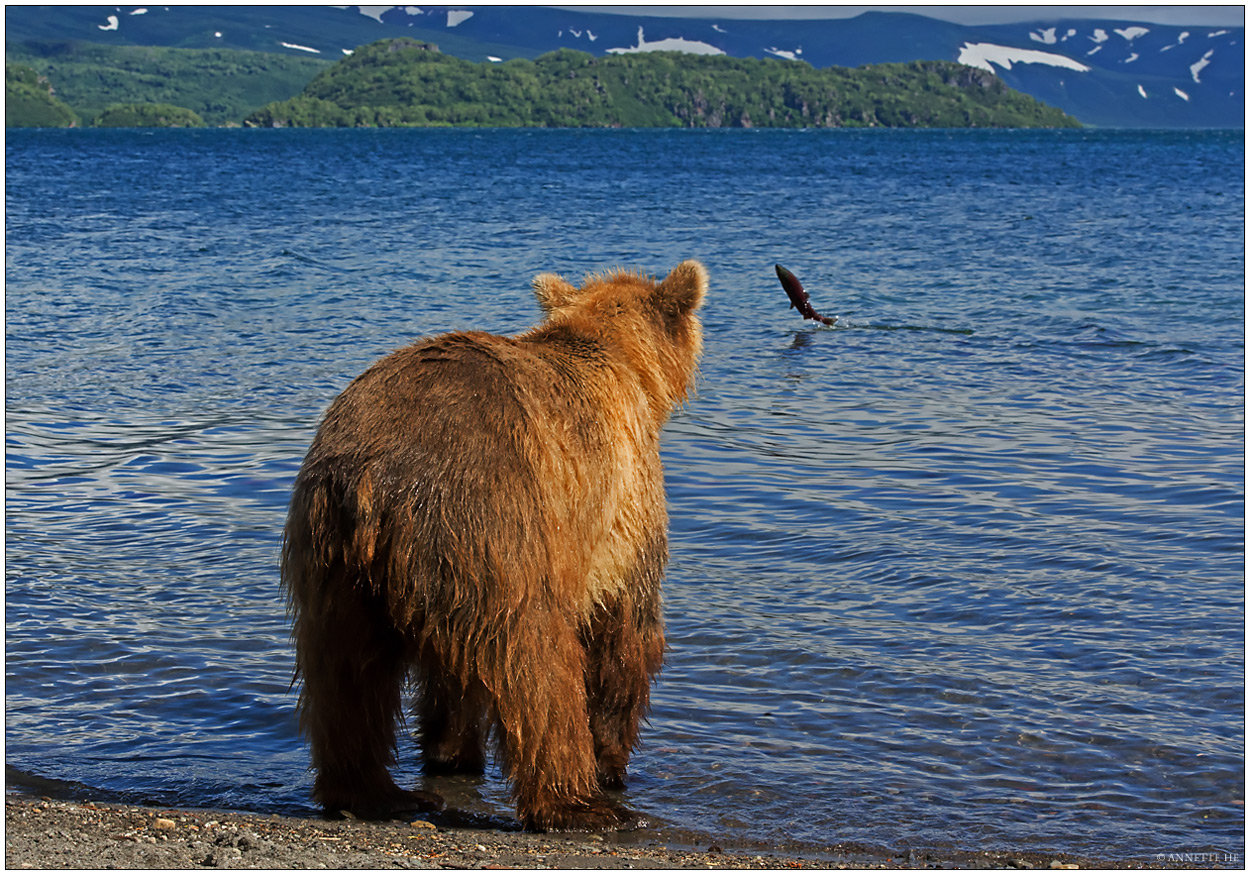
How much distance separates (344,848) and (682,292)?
2323 millimetres

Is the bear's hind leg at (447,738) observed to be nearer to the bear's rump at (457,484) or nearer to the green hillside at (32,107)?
the bear's rump at (457,484)

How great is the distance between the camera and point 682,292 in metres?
4.87

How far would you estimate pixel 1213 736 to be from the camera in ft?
17.4

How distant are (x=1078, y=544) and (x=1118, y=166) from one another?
230ft

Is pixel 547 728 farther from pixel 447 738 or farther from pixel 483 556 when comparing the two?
pixel 447 738

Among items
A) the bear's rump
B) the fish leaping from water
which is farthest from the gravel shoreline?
the fish leaping from water

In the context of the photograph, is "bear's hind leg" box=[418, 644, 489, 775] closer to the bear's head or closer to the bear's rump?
the bear's rump

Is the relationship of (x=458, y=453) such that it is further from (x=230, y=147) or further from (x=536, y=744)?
(x=230, y=147)

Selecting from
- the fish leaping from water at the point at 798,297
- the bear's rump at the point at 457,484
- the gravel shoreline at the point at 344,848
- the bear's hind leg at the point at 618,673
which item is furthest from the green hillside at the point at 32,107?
the bear's rump at the point at 457,484

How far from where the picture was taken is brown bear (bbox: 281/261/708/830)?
3.74 meters

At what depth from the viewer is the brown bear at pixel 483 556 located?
3.74 metres

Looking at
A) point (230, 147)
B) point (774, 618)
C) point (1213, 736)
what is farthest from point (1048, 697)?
point (230, 147)

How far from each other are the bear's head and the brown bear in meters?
0.13

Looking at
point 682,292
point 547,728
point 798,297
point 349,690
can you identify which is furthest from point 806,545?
point 798,297
